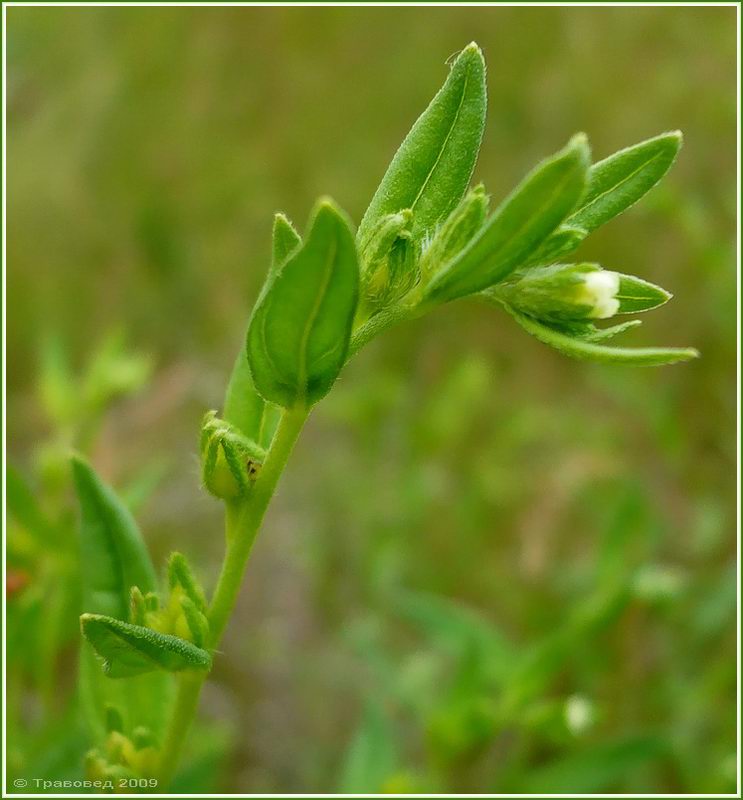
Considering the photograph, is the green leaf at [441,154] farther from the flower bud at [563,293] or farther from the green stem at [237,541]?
the green stem at [237,541]

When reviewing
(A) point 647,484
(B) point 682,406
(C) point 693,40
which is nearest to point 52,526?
(A) point 647,484

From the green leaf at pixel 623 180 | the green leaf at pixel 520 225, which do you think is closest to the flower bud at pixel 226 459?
the green leaf at pixel 520 225

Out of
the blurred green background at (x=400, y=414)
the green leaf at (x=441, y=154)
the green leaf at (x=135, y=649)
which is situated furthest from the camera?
the blurred green background at (x=400, y=414)

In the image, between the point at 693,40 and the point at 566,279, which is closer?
the point at 566,279

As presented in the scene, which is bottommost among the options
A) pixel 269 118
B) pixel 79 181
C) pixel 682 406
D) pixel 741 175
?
pixel 682 406

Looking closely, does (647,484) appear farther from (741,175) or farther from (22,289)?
(22,289)

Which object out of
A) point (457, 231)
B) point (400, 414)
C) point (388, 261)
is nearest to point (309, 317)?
Answer: point (388, 261)

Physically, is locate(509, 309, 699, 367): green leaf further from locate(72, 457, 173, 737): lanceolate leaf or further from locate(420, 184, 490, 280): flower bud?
locate(72, 457, 173, 737): lanceolate leaf
